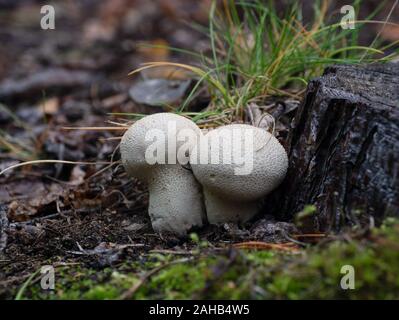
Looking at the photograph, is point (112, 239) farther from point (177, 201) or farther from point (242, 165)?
point (242, 165)

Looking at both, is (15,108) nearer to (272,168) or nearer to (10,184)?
(10,184)

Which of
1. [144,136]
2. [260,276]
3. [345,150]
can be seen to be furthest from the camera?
[144,136]

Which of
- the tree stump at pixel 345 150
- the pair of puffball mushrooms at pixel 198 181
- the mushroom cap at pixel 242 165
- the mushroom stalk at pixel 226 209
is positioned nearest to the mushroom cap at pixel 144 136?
the pair of puffball mushrooms at pixel 198 181

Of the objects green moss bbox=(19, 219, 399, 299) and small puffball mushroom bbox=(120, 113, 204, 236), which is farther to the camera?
small puffball mushroom bbox=(120, 113, 204, 236)

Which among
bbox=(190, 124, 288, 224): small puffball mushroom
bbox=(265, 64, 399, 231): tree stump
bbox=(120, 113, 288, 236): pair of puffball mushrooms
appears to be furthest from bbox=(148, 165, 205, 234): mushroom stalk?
bbox=(265, 64, 399, 231): tree stump

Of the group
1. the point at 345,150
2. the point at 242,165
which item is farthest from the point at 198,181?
the point at 345,150

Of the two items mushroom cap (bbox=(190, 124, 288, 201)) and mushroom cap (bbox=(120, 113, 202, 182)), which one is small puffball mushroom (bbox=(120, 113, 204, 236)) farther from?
mushroom cap (bbox=(190, 124, 288, 201))
